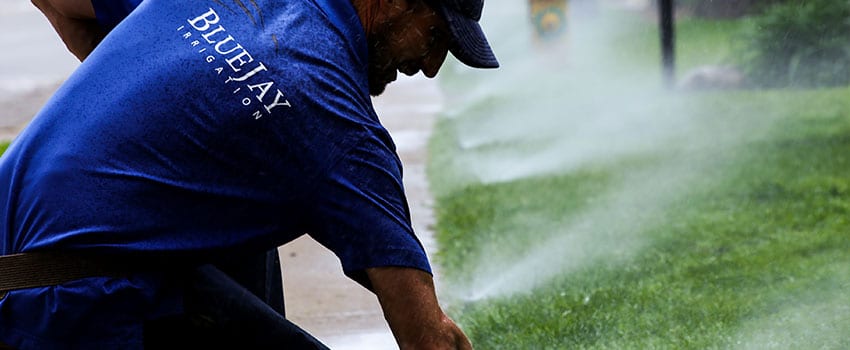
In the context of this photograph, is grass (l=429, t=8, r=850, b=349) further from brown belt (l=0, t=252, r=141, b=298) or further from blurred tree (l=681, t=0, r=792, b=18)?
blurred tree (l=681, t=0, r=792, b=18)

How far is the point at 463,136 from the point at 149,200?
21.1ft

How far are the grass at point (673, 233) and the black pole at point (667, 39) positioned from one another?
0.60 meters

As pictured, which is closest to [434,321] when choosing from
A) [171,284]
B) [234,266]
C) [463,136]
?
[171,284]

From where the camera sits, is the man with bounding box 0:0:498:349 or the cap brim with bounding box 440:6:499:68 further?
the cap brim with bounding box 440:6:499:68

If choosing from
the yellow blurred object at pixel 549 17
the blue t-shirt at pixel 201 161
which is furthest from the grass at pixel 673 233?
the yellow blurred object at pixel 549 17

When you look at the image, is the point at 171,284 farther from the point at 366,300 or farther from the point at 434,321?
the point at 366,300

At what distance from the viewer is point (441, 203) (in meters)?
6.63

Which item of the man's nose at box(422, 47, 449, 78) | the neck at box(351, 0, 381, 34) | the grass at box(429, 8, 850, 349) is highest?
the neck at box(351, 0, 381, 34)

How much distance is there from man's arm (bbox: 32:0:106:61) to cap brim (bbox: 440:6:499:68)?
952mm

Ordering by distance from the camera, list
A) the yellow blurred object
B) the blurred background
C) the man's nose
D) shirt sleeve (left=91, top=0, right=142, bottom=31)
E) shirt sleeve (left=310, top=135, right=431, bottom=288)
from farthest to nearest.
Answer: the yellow blurred object < the blurred background < shirt sleeve (left=91, top=0, right=142, bottom=31) < the man's nose < shirt sleeve (left=310, top=135, right=431, bottom=288)

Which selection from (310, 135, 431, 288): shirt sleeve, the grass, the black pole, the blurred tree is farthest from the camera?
the blurred tree

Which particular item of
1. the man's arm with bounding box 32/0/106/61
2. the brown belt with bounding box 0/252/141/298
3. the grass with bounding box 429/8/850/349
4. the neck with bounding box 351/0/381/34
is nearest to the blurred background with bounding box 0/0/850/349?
the grass with bounding box 429/8/850/349

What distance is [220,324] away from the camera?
248 centimetres

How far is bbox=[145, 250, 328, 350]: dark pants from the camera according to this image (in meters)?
2.43
